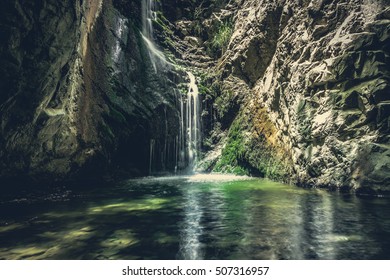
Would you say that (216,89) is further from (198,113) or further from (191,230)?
(191,230)

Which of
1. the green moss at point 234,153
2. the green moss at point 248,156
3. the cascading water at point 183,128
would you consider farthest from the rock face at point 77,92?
the green moss at point 248,156

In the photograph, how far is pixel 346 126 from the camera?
35.6 ft

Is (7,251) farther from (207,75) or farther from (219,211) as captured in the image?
(207,75)

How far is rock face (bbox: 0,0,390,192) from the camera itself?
9727mm

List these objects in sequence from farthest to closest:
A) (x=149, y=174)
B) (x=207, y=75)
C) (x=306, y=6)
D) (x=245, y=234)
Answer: (x=207, y=75) → (x=149, y=174) → (x=306, y=6) → (x=245, y=234)

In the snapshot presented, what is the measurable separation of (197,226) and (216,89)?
1484cm

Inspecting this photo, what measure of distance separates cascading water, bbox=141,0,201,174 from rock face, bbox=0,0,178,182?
1.86 feet

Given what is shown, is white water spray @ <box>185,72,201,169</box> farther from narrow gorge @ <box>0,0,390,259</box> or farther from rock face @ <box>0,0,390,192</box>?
rock face @ <box>0,0,390,192</box>

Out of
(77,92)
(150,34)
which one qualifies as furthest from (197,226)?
(150,34)

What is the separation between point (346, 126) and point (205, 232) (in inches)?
301

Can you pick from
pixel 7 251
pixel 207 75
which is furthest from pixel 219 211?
pixel 207 75

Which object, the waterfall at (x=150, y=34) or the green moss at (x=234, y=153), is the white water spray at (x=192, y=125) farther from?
the waterfall at (x=150, y=34)

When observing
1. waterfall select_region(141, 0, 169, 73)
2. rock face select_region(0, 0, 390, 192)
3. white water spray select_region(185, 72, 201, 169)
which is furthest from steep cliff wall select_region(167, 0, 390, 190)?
waterfall select_region(141, 0, 169, 73)

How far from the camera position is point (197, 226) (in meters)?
6.46
